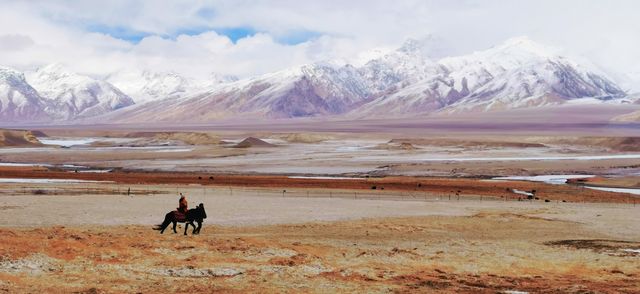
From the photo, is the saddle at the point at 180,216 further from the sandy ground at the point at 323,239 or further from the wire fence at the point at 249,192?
the wire fence at the point at 249,192

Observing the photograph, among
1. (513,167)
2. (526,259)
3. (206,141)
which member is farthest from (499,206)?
(206,141)

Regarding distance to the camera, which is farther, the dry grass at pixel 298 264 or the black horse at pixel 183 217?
the black horse at pixel 183 217

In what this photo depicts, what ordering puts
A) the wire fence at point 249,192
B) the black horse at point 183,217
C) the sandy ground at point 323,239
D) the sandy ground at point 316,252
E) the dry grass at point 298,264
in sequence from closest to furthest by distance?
the dry grass at point 298,264 < the sandy ground at point 316,252 < the sandy ground at point 323,239 < the black horse at point 183,217 < the wire fence at point 249,192

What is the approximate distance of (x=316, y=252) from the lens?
28531 mm

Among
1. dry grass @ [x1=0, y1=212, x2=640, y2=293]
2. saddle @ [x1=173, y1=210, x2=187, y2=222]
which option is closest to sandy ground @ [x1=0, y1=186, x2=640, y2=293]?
dry grass @ [x1=0, y1=212, x2=640, y2=293]

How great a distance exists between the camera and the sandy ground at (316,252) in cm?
2309

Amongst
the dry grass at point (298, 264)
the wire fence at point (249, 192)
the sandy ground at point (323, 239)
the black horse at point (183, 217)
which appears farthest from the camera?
the wire fence at point (249, 192)

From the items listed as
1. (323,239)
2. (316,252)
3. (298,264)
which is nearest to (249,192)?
(323,239)

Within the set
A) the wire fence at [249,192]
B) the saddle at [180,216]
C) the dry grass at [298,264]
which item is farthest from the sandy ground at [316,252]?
the wire fence at [249,192]

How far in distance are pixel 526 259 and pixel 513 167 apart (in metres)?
77.9

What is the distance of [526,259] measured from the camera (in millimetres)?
29203

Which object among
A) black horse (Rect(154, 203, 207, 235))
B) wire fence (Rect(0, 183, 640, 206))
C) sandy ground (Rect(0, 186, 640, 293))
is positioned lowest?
wire fence (Rect(0, 183, 640, 206))

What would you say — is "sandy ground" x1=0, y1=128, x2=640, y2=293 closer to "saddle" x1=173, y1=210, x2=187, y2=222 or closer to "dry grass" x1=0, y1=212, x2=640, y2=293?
"dry grass" x1=0, y1=212, x2=640, y2=293

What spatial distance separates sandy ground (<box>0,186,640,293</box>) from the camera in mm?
23094
